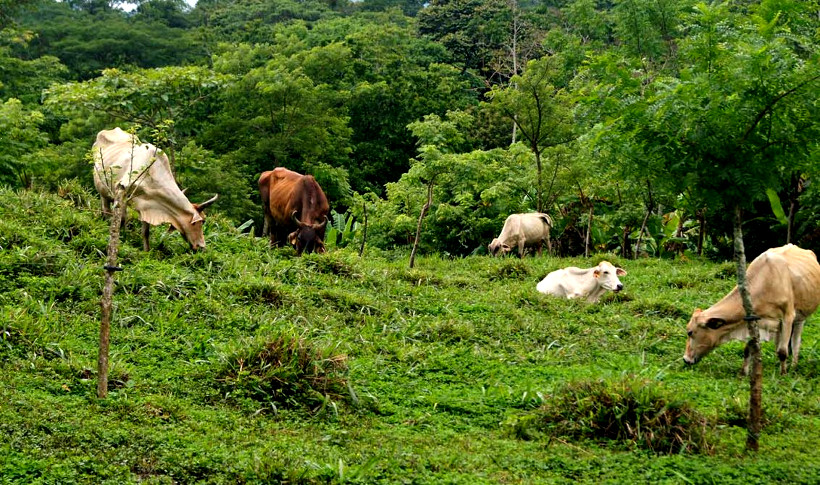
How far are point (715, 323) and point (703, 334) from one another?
0.62 ft

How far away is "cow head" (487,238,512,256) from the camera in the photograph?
1848cm

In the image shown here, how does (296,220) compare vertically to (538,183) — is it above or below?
below

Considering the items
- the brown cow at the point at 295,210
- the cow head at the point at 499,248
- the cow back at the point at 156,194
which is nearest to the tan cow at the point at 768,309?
the brown cow at the point at 295,210

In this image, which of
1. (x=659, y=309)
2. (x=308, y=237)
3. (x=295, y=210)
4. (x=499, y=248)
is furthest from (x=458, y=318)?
(x=499, y=248)

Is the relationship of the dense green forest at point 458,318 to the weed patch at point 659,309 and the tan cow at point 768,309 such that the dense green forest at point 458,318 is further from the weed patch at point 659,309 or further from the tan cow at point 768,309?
the tan cow at point 768,309

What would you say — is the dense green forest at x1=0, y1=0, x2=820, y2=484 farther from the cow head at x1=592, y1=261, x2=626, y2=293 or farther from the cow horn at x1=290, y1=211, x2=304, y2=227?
the cow horn at x1=290, y1=211, x2=304, y2=227

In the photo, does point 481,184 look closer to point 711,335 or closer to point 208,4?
point 711,335

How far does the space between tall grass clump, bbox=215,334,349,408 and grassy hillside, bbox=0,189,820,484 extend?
0.02 meters

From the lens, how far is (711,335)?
8.98 meters

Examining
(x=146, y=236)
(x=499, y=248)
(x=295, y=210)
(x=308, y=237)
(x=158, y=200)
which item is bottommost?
(x=499, y=248)

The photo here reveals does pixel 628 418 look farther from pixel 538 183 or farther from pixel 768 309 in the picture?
pixel 538 183

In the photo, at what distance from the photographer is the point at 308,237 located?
13656 mm

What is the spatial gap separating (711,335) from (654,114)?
3.34 m

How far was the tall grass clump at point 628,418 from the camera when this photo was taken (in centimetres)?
650
